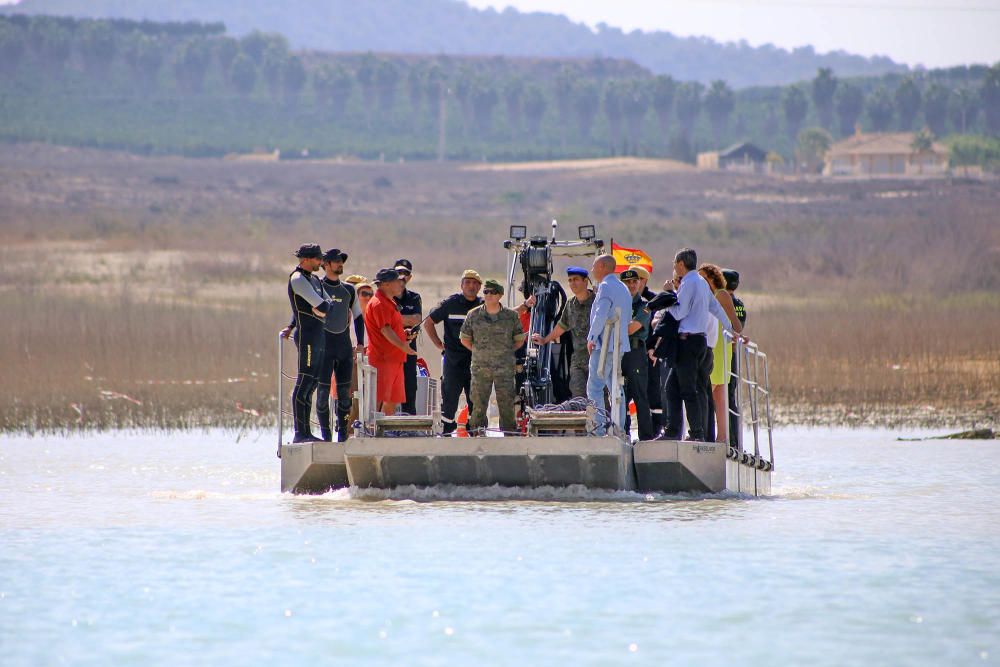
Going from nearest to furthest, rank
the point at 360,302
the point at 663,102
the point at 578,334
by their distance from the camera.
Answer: the point at 578,334, the point at 360,302, the point at 663,102

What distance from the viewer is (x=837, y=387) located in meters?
27.7

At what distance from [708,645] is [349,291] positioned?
6.29 metres

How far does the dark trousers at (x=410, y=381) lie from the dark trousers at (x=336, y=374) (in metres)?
0.57

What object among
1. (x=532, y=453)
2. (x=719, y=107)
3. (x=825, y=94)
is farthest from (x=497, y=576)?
(x=825, y=94)

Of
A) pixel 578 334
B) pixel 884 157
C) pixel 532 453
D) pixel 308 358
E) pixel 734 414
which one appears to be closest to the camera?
pixel 532 453

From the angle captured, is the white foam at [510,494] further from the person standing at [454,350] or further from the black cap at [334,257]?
the black cap at [334,257]

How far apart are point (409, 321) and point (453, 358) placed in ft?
2.00

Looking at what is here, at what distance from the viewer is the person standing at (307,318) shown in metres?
14.6

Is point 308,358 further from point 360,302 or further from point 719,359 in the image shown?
point 719,359

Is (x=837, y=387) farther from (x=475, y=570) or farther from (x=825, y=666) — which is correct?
(x=825, y=666)

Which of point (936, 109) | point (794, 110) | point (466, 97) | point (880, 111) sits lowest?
point (880, 111)

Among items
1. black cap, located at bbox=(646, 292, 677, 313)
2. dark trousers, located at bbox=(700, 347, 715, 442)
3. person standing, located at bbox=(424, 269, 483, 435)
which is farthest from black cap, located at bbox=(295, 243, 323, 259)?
dark trousers, located at bbox=(700, 347, 715, 442)

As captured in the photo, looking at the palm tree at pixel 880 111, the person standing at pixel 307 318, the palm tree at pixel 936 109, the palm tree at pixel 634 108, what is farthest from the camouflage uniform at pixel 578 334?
the palm tree at pixel 880 111

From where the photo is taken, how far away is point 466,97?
15312cm
